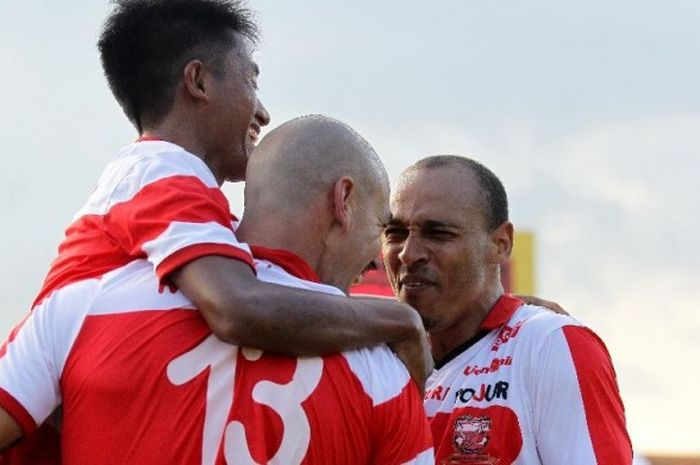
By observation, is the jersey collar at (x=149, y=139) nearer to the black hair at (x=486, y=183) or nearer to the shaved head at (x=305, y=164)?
the shaved head at (x=305, y=164)

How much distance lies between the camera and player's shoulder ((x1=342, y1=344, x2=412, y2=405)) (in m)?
3.09

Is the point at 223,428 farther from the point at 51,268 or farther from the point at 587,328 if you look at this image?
the point at 587,328

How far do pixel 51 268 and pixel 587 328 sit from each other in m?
1.85

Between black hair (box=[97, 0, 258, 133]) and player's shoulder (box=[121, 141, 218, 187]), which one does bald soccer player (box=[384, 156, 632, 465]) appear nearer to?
black hair (box=[97, 0, 258, 133])

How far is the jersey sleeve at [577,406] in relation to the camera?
402 centimetres

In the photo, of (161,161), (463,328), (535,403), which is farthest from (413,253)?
(161,161)

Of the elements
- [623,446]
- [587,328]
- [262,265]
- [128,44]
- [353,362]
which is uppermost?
[128,44]

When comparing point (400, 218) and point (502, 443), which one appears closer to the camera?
point (502, 443)

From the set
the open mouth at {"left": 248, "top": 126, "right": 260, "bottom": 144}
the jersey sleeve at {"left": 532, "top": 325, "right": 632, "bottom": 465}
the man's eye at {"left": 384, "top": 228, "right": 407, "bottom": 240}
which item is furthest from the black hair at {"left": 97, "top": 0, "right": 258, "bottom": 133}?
the jersey sleeve at {"left": 532, "top": 325, "right": 632, "bottom": 465}

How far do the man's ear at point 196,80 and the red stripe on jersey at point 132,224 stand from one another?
54 cm

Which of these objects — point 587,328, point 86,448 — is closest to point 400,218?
point 587,328

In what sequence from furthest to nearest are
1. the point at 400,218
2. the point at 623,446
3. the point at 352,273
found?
the point at 400,218, the point at 623,446, the point at 352,273

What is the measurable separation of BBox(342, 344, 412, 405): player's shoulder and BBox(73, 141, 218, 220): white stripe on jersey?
62 centimetres

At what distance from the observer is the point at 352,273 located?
3.33 metres
